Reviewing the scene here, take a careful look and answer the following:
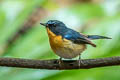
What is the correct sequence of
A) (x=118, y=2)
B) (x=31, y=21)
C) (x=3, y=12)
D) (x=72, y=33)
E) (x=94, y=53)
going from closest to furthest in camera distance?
(x=72, y=33), (x=94, y=53), (x=3, y=12), (x=118, y=2), (x=31, y=21)

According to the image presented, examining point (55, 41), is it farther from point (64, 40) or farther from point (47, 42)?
point (47, 42)

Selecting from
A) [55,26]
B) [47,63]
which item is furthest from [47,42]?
[47,63]

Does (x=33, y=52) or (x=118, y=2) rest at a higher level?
(x=118, y=2)

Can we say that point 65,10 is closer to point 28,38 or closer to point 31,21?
point 28,38

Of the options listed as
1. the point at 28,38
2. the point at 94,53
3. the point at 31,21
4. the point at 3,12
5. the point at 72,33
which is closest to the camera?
the point at 72,33

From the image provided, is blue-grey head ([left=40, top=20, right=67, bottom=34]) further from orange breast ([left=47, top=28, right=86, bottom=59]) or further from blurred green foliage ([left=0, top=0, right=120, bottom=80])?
blurred green foliage ([left=0, top=0, right=120, bottom=80])

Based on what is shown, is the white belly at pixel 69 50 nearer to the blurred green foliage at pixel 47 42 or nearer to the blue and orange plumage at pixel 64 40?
the blue and orange plumage at pixel 64 40

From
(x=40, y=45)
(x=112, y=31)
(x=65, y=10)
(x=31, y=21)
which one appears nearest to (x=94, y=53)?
(x=112, y=31)

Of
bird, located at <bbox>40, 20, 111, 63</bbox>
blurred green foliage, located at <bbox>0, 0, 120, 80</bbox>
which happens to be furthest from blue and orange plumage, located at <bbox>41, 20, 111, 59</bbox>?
blurred green foliage, located at <bbox>0, 0, 120, 80</bbox>
